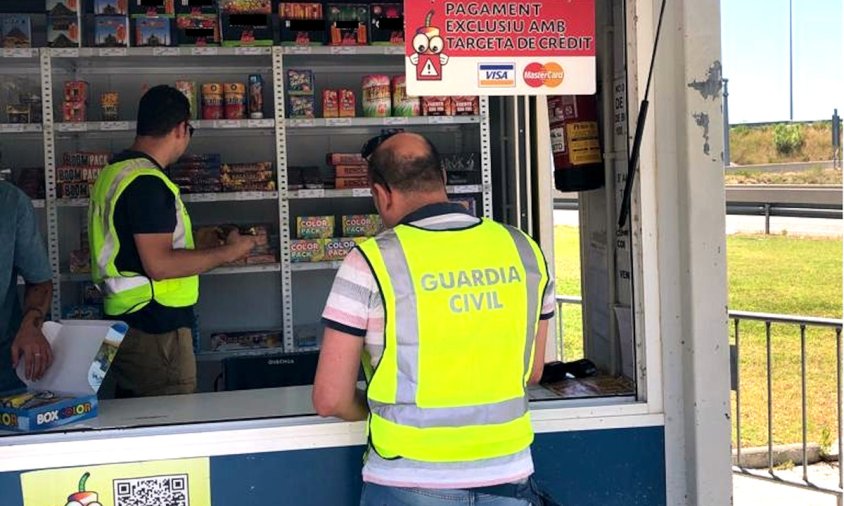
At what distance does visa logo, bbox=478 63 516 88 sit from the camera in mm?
2684

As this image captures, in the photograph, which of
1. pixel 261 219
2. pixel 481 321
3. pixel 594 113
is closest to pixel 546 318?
pixel 481 321

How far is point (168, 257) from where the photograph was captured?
3.12 metres

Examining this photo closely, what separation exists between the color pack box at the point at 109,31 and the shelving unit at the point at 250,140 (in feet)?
0.20

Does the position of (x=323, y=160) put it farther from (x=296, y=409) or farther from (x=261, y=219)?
(x=296, y=409)

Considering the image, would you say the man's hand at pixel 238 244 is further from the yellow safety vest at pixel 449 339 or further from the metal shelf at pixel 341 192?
the yellow safety vest at pixel 449 339

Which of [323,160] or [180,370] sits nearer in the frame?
[180,370]

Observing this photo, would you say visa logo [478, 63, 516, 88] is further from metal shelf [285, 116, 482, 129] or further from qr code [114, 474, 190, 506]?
metal shelf [285, 116, 482, 129]

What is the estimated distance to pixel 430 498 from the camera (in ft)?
6.77

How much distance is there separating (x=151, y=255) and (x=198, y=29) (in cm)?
170

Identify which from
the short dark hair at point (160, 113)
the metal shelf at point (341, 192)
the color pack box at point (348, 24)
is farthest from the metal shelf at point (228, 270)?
the short dark hair at point (160, 113)

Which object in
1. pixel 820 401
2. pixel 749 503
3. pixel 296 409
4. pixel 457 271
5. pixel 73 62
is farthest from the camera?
pixel 820 401

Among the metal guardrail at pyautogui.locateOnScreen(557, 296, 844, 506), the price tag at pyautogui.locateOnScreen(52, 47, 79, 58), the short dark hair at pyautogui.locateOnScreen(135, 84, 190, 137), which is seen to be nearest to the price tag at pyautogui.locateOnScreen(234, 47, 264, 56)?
the price tag at pyautogui.locateOnScreen(52, 47, 79, 58)

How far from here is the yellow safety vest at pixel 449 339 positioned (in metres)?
2.03

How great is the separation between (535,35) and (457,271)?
959 millimetres
